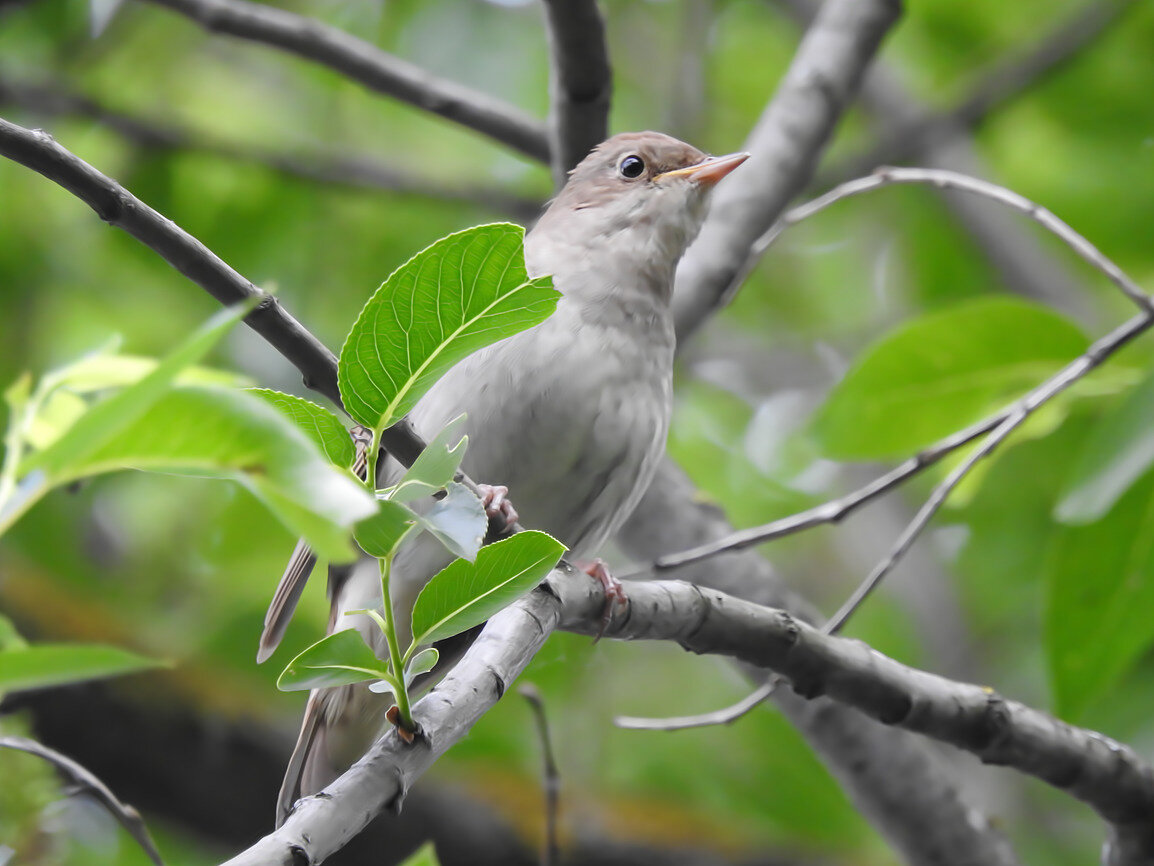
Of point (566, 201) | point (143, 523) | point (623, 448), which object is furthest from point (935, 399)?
point (143, 523)

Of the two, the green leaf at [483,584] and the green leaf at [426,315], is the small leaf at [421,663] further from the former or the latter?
the green leaf at [426,315]

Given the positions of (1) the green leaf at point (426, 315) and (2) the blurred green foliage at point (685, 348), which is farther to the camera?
(2) the blurred green foliage at point (685, 348)

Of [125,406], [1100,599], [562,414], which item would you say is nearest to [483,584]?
[125,406]

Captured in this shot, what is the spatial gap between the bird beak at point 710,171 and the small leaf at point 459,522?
2.41 meters

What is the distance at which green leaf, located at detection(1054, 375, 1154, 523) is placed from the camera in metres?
2.67

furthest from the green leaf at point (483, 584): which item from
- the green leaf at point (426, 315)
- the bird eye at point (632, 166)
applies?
the bird eye at point (632, 166)

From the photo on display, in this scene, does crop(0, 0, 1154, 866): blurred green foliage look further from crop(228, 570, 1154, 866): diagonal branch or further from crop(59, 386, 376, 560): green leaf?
crop(59, 386, 376, 560): green leaf

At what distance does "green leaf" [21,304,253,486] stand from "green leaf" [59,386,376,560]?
0.03 m

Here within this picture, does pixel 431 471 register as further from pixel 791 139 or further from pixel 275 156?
pixel 275 156

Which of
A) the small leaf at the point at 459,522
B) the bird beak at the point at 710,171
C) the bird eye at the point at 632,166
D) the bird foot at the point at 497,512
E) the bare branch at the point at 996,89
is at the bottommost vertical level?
the bird foot at the point at 497,512

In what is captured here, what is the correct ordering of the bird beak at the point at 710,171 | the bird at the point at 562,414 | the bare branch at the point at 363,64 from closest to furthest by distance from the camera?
the bird at the point at 562,414 < the bird beak at the point at 710,171 < the bare branch at the point at 363,64

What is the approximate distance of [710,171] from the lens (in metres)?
3.67

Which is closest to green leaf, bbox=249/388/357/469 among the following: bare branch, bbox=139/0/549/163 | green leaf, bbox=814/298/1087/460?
green leaf, bbox=814/298/1087/460

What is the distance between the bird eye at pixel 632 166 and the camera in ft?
12.6
